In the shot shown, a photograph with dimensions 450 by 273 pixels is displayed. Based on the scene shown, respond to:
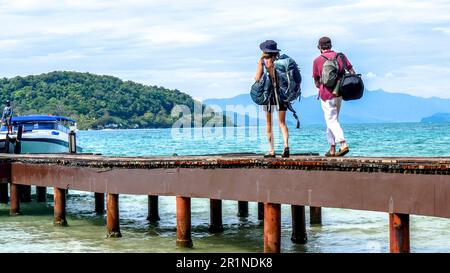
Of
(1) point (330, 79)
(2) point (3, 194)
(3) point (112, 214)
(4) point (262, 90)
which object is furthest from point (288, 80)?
(2) point (3, 194)

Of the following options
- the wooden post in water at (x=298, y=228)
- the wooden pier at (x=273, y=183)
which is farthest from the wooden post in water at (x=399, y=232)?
the wooden post in water at (x=298, y=228)

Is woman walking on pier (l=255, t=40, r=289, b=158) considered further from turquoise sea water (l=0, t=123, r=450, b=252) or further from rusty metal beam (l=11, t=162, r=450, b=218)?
turquoise sea water (l=0, t=123, r=450, b=252)

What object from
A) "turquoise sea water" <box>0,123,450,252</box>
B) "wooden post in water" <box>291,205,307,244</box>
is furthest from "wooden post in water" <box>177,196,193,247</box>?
"wooden post in water" <box>291,205,307,244</box>

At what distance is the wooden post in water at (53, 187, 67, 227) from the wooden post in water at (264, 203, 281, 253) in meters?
8.46

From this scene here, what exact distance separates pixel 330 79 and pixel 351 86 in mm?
348

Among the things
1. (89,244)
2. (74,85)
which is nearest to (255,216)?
(89,244)

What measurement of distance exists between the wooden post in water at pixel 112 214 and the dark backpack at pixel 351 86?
272 inches

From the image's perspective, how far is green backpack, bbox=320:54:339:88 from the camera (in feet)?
51.5

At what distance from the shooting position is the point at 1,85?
652ft

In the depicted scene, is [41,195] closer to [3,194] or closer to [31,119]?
[3,194]

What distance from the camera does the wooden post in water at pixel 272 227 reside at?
16.7m

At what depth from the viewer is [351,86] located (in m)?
15.6

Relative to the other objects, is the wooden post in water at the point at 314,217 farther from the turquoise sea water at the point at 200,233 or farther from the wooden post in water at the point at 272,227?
the wooden post in water at the point at 272,227

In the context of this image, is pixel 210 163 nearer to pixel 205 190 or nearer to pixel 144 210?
pixel 205 190
